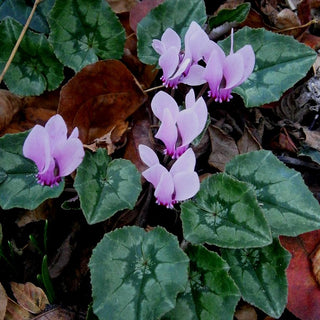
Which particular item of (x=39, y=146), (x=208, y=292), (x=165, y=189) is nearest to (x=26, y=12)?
(x=39, y=146)

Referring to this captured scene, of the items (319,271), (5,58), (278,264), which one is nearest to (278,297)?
(278,264)

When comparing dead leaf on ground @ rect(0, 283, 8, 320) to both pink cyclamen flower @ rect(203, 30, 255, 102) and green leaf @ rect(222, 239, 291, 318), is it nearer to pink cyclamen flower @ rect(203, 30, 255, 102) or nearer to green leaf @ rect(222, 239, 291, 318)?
green leaf @ rect(222, 239, 291, 318)

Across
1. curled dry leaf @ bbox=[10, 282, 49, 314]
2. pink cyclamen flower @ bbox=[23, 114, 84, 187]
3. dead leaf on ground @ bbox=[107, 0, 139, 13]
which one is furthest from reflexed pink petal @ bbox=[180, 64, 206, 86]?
curled dry leaf @ bbox=[10, 282, 49, 314]

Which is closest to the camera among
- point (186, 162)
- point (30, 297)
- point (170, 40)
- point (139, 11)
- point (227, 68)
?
point (186, 162)

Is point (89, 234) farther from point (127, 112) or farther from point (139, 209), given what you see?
point (127, 112)

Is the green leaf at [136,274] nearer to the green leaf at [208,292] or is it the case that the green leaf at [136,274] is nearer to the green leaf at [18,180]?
the green leaf at [208,292]

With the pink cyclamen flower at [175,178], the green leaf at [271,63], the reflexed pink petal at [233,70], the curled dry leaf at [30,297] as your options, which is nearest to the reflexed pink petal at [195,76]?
the reflexed pink petal at [233,70]

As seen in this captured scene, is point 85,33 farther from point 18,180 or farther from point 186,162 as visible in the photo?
point 186,162
